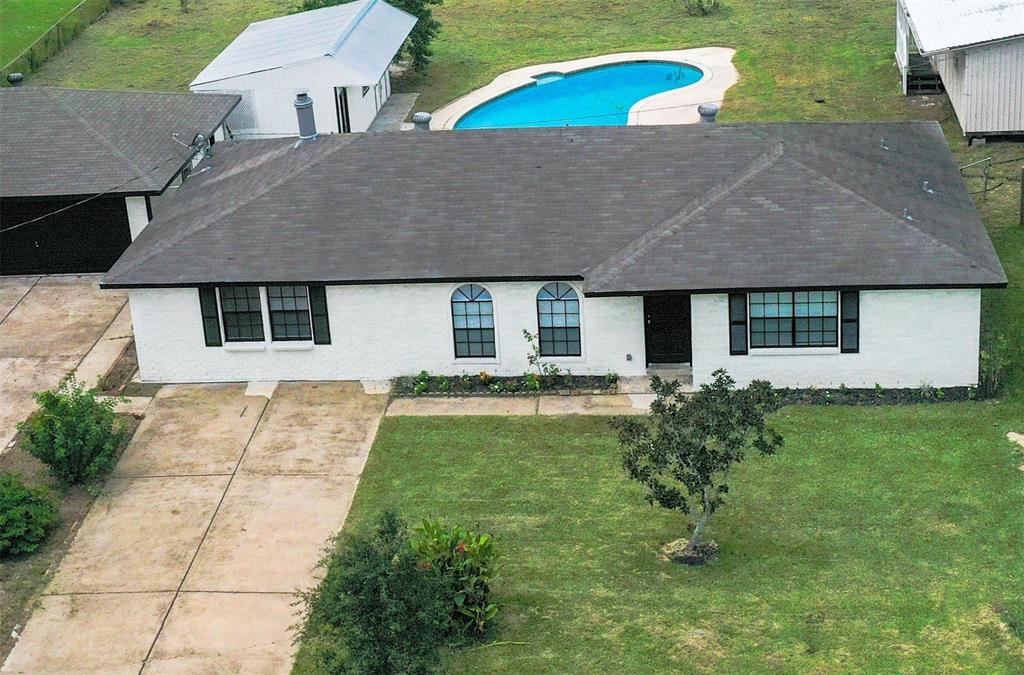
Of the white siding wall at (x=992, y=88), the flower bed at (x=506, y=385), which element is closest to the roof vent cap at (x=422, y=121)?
the flower bed at (x=506, y=385)

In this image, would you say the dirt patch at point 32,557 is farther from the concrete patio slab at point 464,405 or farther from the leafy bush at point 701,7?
the leafy bush at point 701,7

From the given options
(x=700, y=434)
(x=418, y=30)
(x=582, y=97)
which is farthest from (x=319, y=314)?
(x=418, y=30)

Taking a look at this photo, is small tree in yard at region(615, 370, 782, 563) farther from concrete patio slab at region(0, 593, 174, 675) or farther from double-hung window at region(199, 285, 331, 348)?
double-hung window at region(199, 285, 331, 348)

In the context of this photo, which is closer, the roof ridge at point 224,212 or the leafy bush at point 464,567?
the leafy bush at point 464,567

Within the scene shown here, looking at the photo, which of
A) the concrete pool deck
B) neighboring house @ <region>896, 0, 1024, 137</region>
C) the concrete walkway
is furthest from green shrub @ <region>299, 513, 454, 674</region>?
the concrete pool deck

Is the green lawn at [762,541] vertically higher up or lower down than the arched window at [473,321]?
lower down

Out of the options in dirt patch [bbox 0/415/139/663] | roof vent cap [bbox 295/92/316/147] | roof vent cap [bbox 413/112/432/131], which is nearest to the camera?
dirt patch [bbox 0/415/139/663]

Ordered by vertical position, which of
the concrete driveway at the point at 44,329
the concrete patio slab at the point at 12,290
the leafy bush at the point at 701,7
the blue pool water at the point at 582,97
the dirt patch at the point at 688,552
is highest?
the leafy bush at the point at 701,7
